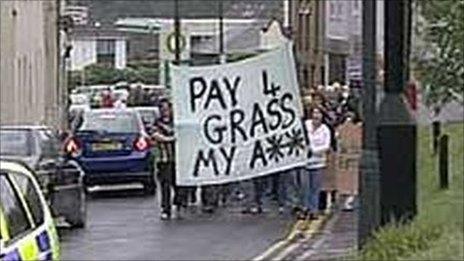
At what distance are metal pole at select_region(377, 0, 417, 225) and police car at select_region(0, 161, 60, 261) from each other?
157 inches

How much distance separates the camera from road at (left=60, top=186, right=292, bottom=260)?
2078cm

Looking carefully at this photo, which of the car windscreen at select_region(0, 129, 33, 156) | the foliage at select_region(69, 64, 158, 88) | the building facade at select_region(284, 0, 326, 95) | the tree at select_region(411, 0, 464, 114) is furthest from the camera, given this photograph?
the foliage at select_region(69, 64, 158, 88)

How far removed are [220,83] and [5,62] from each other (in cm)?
2188

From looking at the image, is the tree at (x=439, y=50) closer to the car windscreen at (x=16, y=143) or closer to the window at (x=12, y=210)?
the car windscreen at (x=16, y=143)

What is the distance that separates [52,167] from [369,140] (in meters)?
8.24

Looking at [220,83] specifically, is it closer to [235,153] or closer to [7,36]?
[235,153]

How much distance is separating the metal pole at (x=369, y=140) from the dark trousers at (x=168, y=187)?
30.7ft

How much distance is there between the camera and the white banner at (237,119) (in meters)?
23.3

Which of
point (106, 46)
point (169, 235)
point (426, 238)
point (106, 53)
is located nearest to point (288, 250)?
point (169, 235)

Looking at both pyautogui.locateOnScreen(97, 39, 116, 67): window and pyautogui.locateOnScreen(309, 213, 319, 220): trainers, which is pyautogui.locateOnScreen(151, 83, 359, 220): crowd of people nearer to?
pyautogui.locateOnScreen(309, 213, 319, 220): trainers

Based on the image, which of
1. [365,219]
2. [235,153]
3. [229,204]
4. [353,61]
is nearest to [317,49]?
[353,61]

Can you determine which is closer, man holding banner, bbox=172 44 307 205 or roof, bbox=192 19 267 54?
man holding banner, bbox=172 44 307 205

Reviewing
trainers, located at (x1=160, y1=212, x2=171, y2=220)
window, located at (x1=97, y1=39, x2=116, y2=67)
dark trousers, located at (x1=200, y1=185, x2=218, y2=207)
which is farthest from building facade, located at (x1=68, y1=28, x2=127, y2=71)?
trainers, located at (x1=160, y1=212, x2=171, y2=220)

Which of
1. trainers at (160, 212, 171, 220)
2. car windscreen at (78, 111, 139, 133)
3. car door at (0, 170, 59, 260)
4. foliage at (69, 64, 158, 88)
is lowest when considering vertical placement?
foliage at (69, 64, 158, 88)
